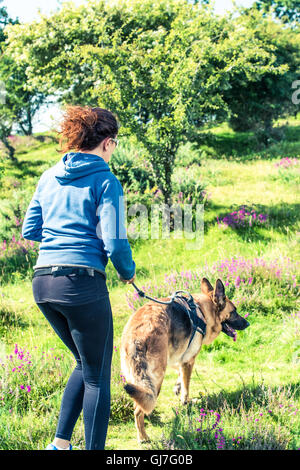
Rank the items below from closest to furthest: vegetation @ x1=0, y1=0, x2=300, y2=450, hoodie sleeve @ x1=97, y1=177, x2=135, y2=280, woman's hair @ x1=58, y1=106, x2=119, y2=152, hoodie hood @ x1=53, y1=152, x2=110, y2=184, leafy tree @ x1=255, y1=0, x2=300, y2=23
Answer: hoodie sleeve @ x1=97, y1=177, x2=135, y2=280, hoodie hood @ x1=53, y1=152, x2=110, y2=184, woman's hair @ x1=58, y1=106, x2=119, y2=152, vegetation @ x1=0, y1=0, x2=300, y2=450, leafy tree @ x1=255, y1=0, x2=300, y2=23

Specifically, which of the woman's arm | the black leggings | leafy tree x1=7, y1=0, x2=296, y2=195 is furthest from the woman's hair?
leafy tree x1=7, y1=0, x2=296, y2=195

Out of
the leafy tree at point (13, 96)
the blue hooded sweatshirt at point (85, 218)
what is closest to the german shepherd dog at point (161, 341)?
the blue hooded sweatshirt at point (85, 218)

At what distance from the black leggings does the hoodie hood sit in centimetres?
63

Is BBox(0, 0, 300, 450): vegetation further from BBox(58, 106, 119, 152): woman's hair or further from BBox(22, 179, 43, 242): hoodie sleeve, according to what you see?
BBox(58, 106, 119, 152): woman's hair

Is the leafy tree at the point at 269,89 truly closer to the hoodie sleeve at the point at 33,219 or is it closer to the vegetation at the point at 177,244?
the vegetation at the point at 177,244

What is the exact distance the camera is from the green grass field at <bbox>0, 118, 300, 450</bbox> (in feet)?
9.78

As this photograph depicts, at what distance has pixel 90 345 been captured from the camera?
2270 mm

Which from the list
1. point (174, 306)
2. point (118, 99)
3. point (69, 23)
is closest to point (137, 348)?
point (174, 306)

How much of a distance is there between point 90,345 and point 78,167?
3.54 ft

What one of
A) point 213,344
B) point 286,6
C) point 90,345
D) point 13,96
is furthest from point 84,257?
point 286,6

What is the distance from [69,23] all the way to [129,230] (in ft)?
40.3

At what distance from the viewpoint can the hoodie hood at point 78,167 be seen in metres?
2.33

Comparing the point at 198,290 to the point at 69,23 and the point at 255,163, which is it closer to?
the point at 255,163

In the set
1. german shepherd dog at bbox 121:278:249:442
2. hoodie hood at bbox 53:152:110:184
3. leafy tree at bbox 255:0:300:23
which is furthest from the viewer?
leafy tree at bbox 255:0:300:23
